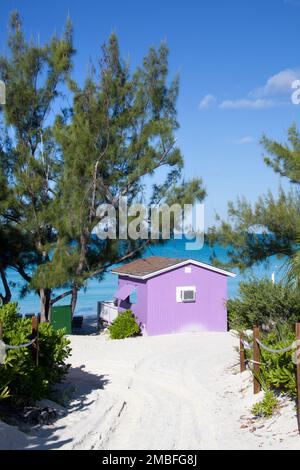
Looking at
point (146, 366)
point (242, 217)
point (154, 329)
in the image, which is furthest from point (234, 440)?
point (154, 329)

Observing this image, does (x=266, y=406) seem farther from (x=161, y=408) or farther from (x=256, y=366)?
(x=161, y=408)

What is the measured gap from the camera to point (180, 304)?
20406 mm

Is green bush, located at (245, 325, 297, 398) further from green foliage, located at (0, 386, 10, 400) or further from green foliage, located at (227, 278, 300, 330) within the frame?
green foliage, located at (0, 386, 10, 400)

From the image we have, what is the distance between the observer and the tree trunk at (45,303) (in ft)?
69.3

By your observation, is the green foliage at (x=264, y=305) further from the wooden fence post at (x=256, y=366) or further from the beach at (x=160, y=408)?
the wooden fence post at (x=256, y=366)

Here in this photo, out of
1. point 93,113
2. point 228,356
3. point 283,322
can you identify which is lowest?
point 228,356

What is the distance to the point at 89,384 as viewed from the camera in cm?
1080

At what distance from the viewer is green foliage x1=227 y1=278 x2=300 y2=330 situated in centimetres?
1078

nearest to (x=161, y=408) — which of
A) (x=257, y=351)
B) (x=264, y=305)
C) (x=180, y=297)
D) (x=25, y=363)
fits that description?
(x=257, y=351)

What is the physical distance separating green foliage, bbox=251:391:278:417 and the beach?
0.14m

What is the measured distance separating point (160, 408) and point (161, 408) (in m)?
0.02

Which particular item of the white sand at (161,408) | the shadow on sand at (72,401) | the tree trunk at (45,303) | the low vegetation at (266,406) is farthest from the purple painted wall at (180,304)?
the low vegetation at (266,406)
